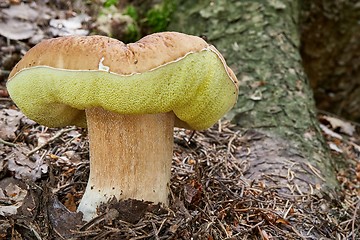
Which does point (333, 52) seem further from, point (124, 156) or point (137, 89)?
point (137, 89)

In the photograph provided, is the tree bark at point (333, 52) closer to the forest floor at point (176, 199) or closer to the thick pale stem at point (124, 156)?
the forest floor at point (176, 199)

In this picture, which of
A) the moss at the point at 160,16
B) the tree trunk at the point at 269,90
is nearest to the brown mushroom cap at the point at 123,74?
the tree trunk at the point at 269,90

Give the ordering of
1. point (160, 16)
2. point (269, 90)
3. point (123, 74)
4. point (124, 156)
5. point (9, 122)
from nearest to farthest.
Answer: point (123, 74)
point (124, 156)
point (9, 122)
point (269, 90)
point (160, 16)

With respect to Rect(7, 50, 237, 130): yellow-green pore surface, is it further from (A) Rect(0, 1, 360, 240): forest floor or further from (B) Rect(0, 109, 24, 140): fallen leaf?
(B) Rect(0, 109, 24, 140): fallen leaf

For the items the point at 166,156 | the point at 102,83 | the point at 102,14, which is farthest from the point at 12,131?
the point at 102,14

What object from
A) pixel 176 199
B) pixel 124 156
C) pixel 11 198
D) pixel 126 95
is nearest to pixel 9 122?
pixel 11 198

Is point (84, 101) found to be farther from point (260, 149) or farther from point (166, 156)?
point (260, 149)

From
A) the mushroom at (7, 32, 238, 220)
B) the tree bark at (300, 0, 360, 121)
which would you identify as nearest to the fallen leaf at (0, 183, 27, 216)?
the mushroom at (7, 32, 238, 220)
